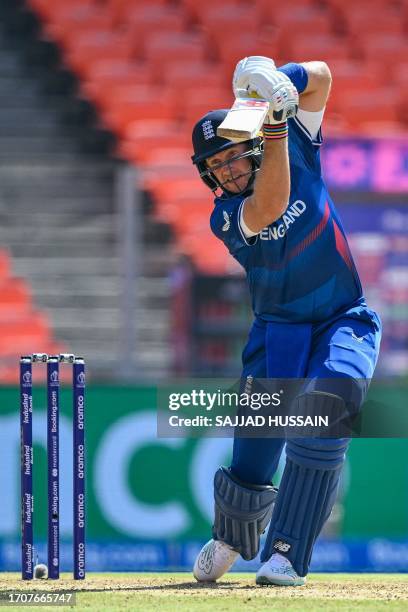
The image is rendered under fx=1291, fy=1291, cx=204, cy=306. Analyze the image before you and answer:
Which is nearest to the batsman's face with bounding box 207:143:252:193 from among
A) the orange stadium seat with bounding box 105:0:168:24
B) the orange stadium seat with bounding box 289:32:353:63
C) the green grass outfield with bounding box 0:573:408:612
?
the green grass outfield with bounding box 0:573:408:612

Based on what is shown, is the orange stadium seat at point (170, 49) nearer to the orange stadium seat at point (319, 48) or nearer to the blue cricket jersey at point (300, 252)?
the orange stadium seat at point (319, 48)

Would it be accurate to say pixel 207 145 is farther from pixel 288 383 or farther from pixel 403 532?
pixel 403 532

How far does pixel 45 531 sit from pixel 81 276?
3.24 metres

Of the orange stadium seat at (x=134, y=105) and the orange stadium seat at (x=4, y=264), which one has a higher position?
the orange stadium seat at (x=134, y=105)

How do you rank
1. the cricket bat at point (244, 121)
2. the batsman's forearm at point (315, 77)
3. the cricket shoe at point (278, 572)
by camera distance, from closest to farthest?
the cricket bat at point (244, 121), the cricket shoe at point (278, 572), the batsman's forearm at point (315, 77)

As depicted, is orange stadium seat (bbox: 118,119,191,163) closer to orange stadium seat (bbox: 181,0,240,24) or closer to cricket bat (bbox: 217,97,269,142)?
orange stadium seat (bbox: 181,0,240,24)

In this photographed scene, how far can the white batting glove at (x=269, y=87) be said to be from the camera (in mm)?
3729

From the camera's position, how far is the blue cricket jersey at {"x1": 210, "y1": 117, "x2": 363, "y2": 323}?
13.3ft

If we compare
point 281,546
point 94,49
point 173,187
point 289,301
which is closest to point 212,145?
point 289,301

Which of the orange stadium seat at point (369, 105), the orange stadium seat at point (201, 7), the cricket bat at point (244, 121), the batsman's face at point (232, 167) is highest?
the orange stadium seat at point (201, 7)

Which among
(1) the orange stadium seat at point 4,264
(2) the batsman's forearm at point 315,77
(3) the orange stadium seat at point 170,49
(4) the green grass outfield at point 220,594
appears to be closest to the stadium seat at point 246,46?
(3) the orange stadium seat at point 170,49

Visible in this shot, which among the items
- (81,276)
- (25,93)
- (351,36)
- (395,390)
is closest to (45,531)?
(395,390)

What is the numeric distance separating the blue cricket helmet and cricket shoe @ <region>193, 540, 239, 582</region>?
1187mm

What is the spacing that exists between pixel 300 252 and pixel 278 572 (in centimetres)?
100
